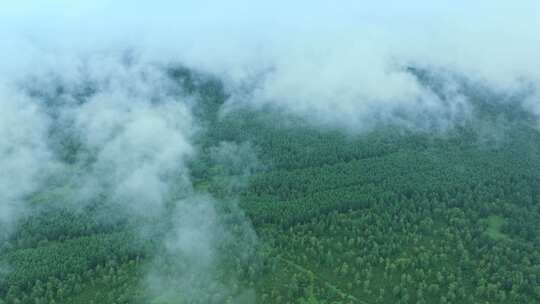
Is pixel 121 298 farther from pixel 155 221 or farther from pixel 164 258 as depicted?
pixel 155 221

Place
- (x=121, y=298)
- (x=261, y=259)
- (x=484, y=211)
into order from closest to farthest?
(x=121, y=298) < (x=261, y=259) < (x=484, y=211)

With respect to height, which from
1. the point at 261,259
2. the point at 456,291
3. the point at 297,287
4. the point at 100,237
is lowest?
the point at 456,291

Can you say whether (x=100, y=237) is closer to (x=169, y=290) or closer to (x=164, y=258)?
(x=164, y=258)

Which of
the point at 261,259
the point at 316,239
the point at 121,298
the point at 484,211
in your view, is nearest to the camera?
the point at 121,298

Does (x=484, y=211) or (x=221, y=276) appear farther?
(x=484, y=211)

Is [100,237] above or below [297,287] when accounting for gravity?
above

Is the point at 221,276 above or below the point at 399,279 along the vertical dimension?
above

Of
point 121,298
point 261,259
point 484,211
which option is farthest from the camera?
point 484,211

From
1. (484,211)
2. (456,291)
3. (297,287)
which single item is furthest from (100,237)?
(484,211)

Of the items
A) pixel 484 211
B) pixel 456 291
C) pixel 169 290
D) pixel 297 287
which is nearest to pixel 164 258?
pixel 169 290
